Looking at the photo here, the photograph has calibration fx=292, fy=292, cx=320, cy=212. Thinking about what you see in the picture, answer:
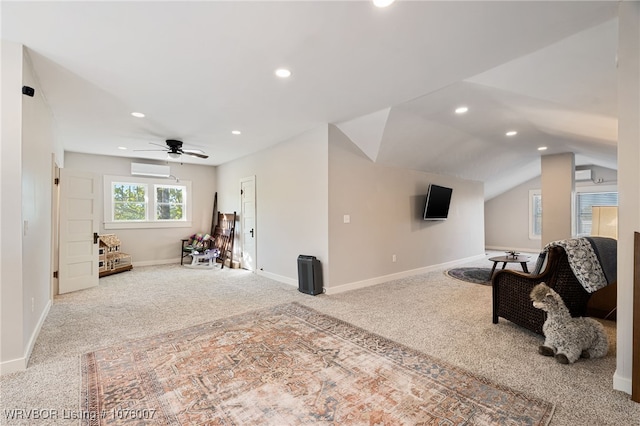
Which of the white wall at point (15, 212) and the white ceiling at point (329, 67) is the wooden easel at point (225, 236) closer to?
the white ceiling at point (329, 67)

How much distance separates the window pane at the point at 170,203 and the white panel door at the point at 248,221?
205 centimetres

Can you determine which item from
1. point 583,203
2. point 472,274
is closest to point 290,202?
point 472,274

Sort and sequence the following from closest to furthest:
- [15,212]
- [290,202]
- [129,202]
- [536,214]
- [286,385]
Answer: [286,385] → [15,212] → [290,202] → [129,202] → [536,214]

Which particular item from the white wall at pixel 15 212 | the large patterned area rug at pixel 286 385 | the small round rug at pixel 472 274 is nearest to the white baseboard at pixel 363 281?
the small round rug at pixel 472 274

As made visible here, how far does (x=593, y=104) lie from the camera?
3111mm

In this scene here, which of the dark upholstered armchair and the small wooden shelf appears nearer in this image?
the dark upholstered armchair

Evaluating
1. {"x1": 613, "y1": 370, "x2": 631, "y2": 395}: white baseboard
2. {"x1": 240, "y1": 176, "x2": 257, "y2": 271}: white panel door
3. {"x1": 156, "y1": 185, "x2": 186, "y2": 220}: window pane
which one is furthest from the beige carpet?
{"x1": 156, "y1": 185, "x2": 186, "y2": 220}: window pane

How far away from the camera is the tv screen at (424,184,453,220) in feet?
19.3

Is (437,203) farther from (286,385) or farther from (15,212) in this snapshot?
(15,212)

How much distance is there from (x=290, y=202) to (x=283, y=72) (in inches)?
102

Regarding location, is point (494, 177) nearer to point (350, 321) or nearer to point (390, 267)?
point (390, 267)

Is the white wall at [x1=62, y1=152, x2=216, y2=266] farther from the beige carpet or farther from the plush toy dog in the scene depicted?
the plush toy dog

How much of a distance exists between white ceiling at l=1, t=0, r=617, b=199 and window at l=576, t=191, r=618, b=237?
4.35 m

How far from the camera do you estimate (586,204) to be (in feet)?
27.5
